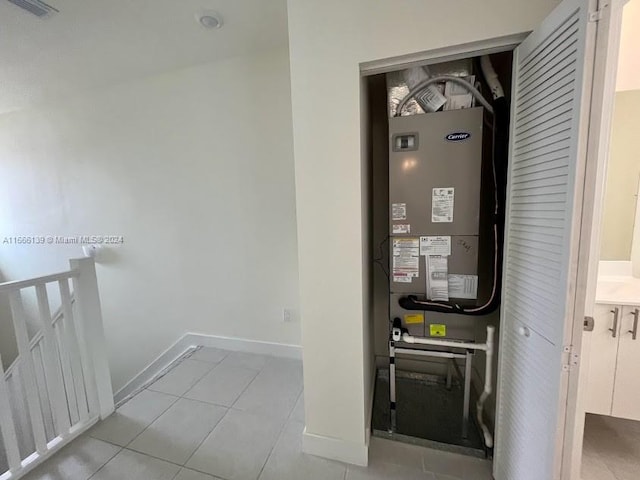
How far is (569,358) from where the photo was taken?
83 centimetres

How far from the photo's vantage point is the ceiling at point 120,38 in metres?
1.62

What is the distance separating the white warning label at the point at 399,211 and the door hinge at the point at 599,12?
2.84 feet

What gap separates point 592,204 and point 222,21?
2.31m

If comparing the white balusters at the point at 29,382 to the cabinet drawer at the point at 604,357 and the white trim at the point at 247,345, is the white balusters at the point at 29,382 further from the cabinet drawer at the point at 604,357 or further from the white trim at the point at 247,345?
the cabinet drawer at the point at 604,357

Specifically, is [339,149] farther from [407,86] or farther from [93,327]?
[93,327]

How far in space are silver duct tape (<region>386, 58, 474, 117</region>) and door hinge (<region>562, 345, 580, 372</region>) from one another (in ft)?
3.85

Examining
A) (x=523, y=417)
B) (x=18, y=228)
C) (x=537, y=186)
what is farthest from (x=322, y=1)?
(x=18, y=228)

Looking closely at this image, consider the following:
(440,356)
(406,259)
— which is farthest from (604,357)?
(406,259)

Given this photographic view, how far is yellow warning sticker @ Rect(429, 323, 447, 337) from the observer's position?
1.47 m

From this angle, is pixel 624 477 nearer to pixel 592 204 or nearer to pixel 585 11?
pixel 592 204

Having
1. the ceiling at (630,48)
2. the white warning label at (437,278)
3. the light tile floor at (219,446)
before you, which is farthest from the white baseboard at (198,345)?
the ceiling at (630,48)

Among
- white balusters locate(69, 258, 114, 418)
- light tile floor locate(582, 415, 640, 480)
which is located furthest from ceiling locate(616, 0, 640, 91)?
→ white balusters locate(69, 258, 114, 418)

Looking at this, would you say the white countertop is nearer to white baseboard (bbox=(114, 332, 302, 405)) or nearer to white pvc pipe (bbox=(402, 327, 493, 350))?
white pvc pipe (bbox=(402, 327, 493, 350))

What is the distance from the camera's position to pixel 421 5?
3.43ft
